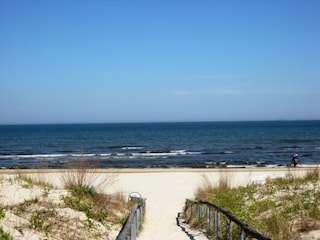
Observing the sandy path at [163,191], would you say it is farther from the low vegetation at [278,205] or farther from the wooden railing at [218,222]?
the low vegetation at [278,205]

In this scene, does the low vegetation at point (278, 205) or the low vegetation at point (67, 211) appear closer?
the low vegetation at point (67, 211)

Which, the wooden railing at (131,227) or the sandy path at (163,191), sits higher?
the wooden railing at (131,227)

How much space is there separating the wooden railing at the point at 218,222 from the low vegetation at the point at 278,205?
1.67 ft

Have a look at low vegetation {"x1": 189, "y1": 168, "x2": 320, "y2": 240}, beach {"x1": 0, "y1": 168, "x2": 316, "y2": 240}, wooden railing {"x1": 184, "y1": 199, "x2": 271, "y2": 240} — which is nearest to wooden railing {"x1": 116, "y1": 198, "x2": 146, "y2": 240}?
beach {"x1": 0, "y1": 168, "x2": 316, "y2": 240}

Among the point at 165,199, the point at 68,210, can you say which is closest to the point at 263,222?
the point at 68,210

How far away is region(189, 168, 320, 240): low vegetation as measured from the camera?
A: 9.16 meters

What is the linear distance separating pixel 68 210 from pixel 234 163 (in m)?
31.2

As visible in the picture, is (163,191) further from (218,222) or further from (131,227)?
(131,227)

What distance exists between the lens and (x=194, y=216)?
1351 centimetres

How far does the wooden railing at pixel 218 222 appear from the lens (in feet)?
25.1

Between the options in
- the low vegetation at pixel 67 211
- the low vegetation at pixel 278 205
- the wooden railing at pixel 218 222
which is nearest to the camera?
the wooden railing at pixel 218 222

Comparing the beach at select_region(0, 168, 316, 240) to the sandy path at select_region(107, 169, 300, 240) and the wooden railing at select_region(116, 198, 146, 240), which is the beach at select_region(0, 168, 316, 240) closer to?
the sandy path at select_region(107, 169, 300, 240)

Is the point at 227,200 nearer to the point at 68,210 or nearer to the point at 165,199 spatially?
the point at 68,210

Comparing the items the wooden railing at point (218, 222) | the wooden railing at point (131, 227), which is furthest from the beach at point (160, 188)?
the wooden railing at point (131, 227)
